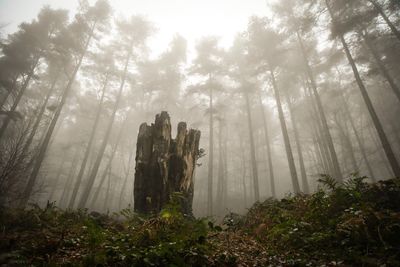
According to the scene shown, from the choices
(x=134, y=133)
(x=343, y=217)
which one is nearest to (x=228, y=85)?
(x=134, y=133)

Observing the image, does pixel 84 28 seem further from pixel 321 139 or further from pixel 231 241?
pixel 321 139

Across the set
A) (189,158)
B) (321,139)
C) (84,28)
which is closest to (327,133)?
(321,139)

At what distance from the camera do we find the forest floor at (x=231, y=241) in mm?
3764

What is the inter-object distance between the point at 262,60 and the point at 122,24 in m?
13.0

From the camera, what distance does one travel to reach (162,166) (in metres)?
8.59

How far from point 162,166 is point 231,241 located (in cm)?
378

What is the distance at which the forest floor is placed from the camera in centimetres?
376

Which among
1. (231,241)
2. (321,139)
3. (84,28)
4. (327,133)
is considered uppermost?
(84,28)

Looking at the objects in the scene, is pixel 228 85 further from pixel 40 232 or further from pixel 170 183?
pixel 40 232

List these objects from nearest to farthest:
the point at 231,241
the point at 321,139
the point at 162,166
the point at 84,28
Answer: the point at 231,241 → the point at 162,166 → the point at 84,28 → the point at 321,139

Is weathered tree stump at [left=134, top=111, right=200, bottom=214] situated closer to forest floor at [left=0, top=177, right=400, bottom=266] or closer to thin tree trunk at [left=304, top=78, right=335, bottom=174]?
forest floor at [left=0, top=177, right=400, bottom=266]

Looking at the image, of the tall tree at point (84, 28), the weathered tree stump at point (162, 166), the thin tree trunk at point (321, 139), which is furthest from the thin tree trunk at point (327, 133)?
the tall tree at point (84, 28)

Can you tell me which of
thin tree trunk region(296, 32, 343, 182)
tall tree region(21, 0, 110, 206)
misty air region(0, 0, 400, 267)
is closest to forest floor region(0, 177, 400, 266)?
misty air region(0, 0, 400, 267)

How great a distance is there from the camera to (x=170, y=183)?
8680mm
